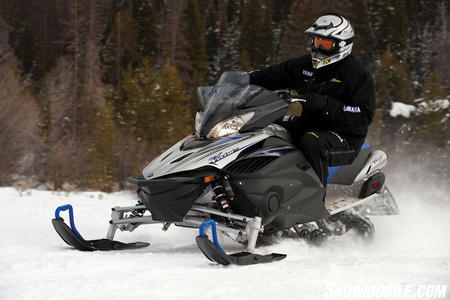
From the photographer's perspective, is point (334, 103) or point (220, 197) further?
point (334, 103)

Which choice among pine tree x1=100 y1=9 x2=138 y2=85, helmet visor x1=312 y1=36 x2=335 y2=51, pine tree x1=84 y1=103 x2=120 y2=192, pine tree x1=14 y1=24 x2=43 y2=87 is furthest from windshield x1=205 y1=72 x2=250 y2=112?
pine tree x1=14 y1=24 x2=43 y2=87

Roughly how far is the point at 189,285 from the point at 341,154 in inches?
89.0

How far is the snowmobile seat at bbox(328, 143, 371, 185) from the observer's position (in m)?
5.54

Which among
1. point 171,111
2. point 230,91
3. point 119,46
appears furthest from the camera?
point 119,46

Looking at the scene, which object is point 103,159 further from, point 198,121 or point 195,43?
point 195,43

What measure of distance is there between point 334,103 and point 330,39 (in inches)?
25.0

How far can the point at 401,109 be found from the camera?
131ft

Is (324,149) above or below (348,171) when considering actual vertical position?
above

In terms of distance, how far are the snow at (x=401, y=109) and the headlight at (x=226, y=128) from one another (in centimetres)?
3637

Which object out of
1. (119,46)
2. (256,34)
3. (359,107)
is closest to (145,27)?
(119,46)

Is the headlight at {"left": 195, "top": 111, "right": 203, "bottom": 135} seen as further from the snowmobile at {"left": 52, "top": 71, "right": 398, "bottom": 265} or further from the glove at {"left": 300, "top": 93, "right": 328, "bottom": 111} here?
the glove at {"left": 300, "top": 93, "right": 328, "bottom": 111}

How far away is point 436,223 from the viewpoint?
6645mm

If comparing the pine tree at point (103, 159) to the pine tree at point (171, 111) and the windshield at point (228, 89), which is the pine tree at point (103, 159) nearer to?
the windshield at point (228, 89)

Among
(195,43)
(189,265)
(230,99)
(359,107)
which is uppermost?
(230,99)
